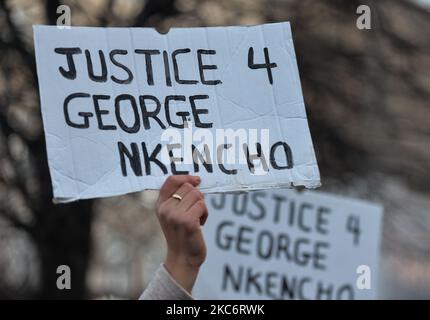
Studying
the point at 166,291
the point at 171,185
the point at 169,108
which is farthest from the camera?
the point at 169,108

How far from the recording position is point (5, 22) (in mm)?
9469

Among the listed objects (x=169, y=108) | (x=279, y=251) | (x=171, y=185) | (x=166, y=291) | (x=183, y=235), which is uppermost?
(x=279, y=251)

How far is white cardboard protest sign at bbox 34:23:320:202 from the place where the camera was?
3828 mm

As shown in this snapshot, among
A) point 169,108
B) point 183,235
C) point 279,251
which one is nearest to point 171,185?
point 183,235

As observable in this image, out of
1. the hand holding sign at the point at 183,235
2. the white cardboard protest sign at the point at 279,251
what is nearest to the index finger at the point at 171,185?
the hand holding sign at the point at 183,235

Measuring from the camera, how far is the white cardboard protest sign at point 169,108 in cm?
383

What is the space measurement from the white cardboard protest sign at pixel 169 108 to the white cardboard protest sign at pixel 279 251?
3.66m

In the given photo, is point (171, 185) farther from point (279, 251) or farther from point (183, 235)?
point (279, 251)

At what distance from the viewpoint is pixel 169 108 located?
395 cm

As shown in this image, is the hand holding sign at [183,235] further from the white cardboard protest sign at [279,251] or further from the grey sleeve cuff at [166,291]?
the white cardboard protest sign at [279,251]

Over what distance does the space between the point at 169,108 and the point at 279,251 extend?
3.93m
